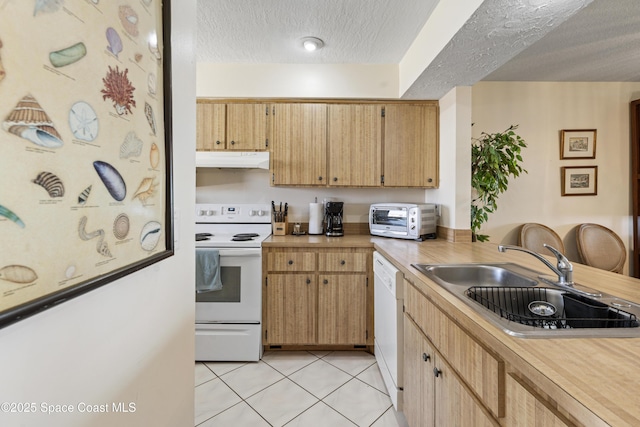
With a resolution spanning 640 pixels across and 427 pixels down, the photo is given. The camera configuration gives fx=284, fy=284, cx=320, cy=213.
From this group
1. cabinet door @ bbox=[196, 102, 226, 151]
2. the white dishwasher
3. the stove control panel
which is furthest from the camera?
the stove control panel

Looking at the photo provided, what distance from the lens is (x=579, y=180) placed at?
292 centimetres

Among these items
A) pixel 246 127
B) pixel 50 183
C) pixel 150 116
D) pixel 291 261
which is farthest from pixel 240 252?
pixel 50 183

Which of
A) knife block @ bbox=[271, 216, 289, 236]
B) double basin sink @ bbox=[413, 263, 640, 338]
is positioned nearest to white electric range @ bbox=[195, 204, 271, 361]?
knife block @ bbox=[271, 216, 289, 236]

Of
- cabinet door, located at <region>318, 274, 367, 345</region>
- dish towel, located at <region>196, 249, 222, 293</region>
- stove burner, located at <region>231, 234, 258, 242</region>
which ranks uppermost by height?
stove burner, located at <region>231, 234, 258, 242</region>

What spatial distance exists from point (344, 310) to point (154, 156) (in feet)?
6.19

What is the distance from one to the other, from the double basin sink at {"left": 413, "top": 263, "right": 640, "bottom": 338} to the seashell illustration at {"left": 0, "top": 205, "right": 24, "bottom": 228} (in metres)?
1.04

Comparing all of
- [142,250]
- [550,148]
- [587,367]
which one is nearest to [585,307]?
[587,367]

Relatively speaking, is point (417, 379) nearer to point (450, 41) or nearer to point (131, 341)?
point (131, 341)

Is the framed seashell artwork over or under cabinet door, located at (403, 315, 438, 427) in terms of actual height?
over

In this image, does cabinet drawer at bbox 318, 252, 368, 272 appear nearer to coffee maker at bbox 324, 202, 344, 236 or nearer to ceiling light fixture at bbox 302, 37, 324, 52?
coffee maker at bbox 324, 202, 344, 236

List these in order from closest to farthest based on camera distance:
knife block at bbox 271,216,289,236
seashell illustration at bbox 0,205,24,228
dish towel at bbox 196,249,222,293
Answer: seashell illustration at bbox 0,205,24,228 < dish towel at bbox 196,249,222,293 < knife block at bbox 271,216,289,236

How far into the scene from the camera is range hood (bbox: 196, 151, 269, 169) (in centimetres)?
246

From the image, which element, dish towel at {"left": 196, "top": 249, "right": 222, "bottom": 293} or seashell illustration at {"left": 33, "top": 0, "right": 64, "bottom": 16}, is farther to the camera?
dish towel at {"left": 196, "top": 249, "right": 222, "bottom": 293}

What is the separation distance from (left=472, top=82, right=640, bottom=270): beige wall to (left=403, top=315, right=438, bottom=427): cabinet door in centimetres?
200
